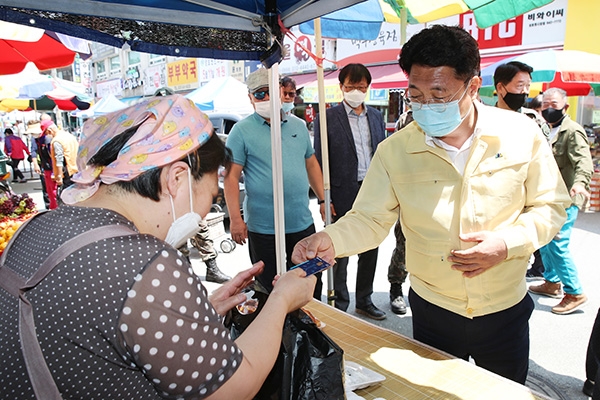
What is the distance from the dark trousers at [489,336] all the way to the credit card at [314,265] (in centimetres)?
52

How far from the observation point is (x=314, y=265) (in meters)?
1.47

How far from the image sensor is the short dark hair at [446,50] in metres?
1.53

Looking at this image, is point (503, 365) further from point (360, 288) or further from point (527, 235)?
point (360, 288)

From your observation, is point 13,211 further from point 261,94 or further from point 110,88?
Result: point 110,88

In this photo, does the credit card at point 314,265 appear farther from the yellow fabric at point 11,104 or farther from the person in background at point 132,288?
the yellow fabric at point 11,104

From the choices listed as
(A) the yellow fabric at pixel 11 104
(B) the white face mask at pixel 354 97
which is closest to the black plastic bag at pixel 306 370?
(B) the white face mask at pixel 354 97

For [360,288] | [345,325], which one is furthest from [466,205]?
[360,288]

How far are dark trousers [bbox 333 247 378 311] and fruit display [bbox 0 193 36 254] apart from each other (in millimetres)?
2438

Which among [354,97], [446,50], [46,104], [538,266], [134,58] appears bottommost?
[538,266]

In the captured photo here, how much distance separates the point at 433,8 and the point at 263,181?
168cm

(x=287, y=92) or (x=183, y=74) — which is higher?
(x=183, y=74)

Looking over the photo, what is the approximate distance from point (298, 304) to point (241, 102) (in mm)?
10063

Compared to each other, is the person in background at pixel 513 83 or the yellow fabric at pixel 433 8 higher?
the yellow fabric at pixel 433 8

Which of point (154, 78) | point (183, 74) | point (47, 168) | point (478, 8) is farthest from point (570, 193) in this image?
point (154, 78)
